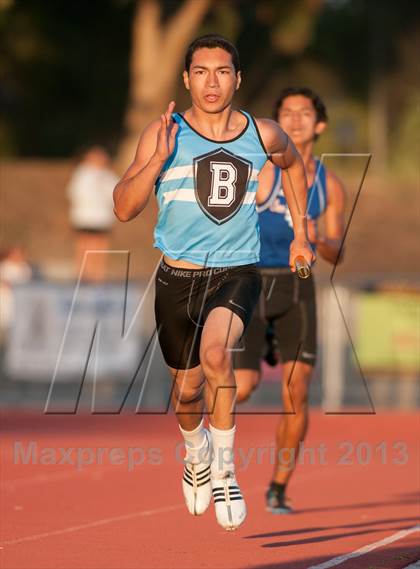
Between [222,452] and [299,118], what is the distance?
332cm

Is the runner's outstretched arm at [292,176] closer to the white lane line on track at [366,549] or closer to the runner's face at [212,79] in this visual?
the runner's face at [212,79]

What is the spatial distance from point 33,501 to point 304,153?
2984 mm

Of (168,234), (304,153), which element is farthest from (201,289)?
(304,153)

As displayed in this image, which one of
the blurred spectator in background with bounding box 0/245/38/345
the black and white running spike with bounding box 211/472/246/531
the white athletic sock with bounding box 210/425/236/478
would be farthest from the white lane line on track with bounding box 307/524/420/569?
the blurred spectator in background with bounding box 0/245/38/345

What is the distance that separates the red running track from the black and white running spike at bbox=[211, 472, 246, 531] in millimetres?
283

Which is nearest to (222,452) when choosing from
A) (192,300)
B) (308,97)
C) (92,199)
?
(192,300)

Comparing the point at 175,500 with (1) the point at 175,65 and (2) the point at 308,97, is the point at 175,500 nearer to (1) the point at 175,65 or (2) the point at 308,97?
(2) the point at 308,97

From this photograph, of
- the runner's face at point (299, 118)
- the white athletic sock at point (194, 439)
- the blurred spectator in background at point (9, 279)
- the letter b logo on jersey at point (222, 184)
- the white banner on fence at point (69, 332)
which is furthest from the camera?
the blurred spectator in background at point (9, 279)

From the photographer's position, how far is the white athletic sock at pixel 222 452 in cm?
735

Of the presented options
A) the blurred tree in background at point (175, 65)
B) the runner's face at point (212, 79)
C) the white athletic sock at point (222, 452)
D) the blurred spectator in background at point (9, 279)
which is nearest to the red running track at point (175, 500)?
the white athletic sock at point (222, 452)

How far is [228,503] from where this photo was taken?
7.27 meters

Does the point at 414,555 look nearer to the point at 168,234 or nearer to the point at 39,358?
the point at 168,234

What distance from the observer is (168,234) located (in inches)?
303

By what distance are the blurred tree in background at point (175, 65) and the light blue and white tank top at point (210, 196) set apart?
21.2m
